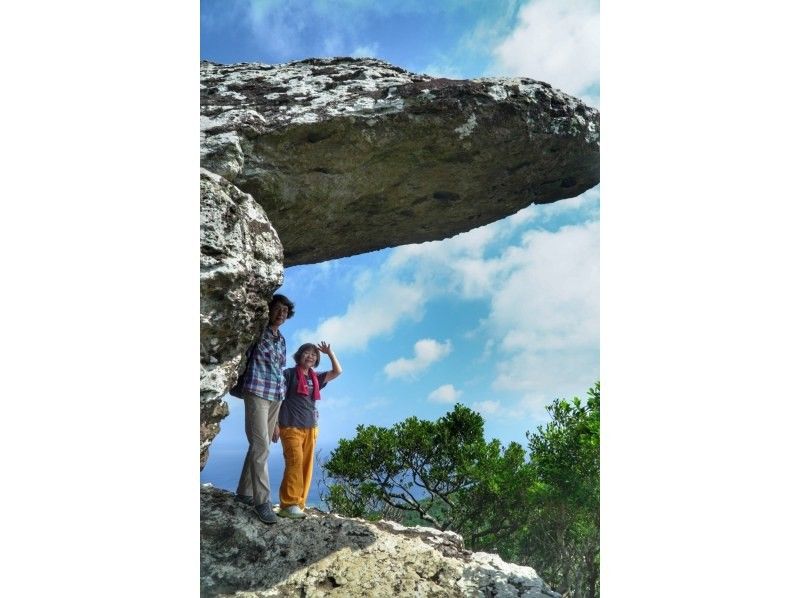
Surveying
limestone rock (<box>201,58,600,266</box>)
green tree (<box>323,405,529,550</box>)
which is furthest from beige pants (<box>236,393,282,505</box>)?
green tree (<box>323,405,529,550</box>)

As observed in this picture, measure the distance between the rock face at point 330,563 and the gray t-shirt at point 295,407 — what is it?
67 cm

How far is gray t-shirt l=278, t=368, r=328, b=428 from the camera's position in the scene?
5191mm

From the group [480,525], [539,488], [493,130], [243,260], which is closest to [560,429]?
[539,488]

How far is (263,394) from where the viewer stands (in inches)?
188

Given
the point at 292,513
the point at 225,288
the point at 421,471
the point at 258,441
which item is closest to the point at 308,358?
the point at 258,441

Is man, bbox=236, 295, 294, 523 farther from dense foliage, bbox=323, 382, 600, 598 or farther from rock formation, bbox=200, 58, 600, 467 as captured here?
dense foliage, bbox=323, 382, 600, 598

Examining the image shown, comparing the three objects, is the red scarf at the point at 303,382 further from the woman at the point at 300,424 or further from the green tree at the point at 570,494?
the green tree at the point at 570,494

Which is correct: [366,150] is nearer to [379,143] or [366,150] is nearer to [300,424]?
[379,143]

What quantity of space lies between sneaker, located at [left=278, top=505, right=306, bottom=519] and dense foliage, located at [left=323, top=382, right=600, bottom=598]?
8.04ft

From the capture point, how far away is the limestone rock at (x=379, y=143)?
517cm

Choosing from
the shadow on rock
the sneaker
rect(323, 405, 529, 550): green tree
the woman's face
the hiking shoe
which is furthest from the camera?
rect(323, 405, 529, 550): green tree
